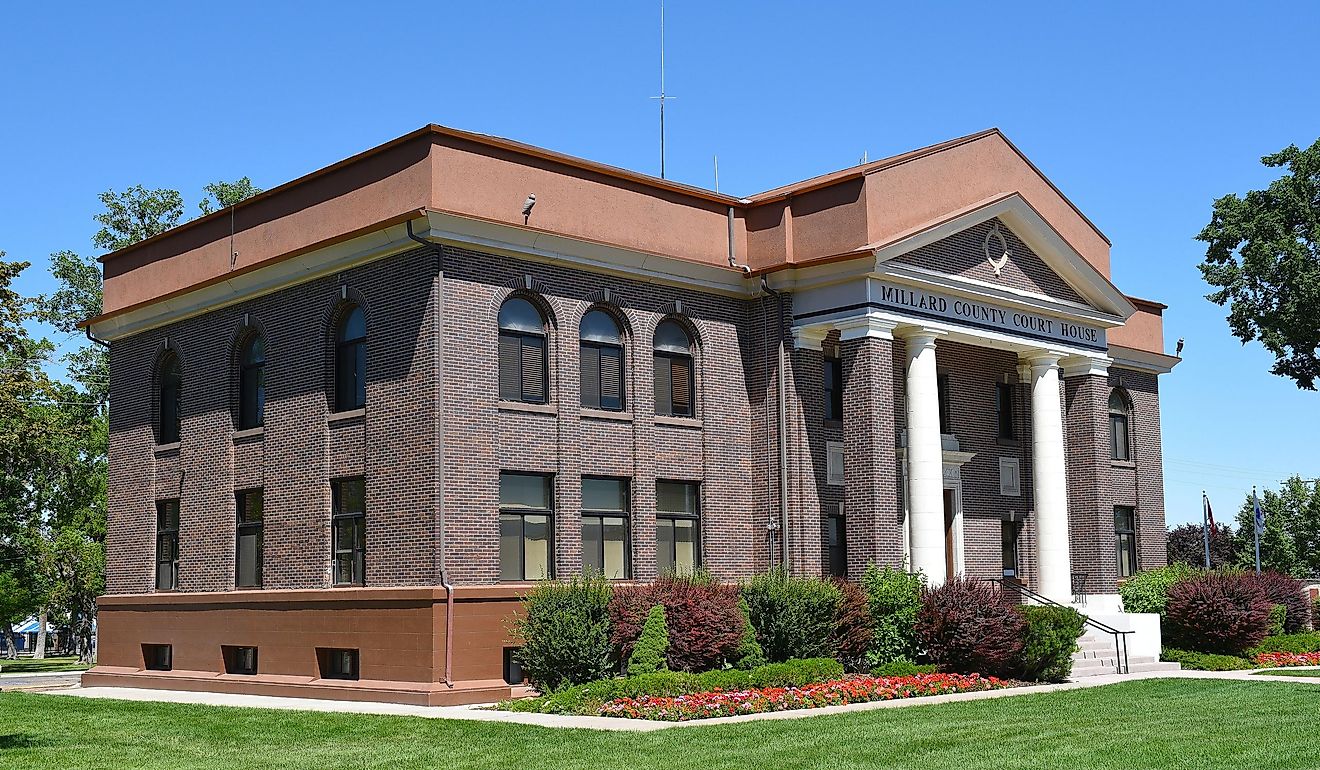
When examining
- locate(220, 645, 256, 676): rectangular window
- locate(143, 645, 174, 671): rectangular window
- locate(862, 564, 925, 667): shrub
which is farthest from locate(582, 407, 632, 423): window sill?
locate(143, 645, 174, 671): rectangular window

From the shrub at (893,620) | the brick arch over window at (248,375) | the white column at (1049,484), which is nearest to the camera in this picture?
the shrub at (893,620)

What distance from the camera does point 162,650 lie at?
3241 centimetres

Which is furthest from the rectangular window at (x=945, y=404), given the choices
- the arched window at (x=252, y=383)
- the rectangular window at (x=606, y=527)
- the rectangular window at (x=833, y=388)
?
the arched window at (x=252, y=383)

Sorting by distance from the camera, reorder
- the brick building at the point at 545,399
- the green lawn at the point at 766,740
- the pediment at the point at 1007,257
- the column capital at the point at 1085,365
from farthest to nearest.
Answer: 1. the column capital at the point at 1085,365
2. the pediment at the point at 1007,257
3. the brick building at the point at 545,399
4. the green lawn at the point at 766,740

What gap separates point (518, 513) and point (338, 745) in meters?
8.47

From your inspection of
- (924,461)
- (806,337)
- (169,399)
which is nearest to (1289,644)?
(924,461)

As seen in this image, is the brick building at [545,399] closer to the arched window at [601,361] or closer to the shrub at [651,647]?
the arched window at [601,361]

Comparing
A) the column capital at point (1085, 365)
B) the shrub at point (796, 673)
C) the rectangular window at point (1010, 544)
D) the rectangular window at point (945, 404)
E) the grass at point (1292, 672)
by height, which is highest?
the column capital at point (1085, 365)

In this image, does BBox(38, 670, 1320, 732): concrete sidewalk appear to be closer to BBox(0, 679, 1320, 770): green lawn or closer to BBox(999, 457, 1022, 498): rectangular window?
BBox(0, 679, 1320, 770): green lawn

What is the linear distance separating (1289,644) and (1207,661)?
2.92m

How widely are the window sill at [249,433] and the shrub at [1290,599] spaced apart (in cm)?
2206

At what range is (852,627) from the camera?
27312 mm

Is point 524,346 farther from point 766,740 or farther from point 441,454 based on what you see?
point 766,740

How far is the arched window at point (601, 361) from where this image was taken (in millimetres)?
28312
